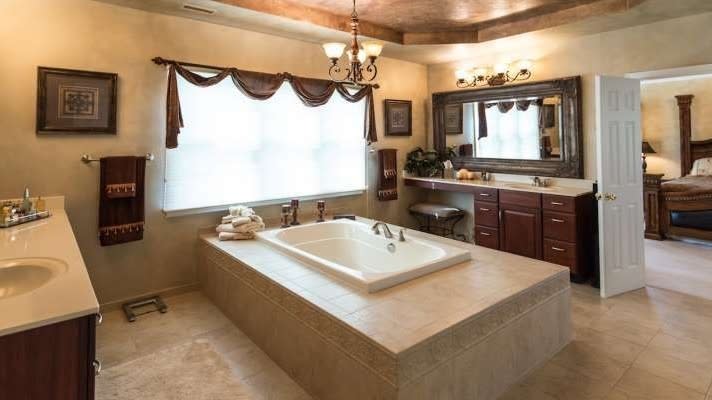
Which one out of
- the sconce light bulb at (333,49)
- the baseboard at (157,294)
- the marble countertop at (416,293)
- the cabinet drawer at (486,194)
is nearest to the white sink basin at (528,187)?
the cabinet drawer at (486,194)

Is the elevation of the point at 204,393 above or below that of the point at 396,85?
below

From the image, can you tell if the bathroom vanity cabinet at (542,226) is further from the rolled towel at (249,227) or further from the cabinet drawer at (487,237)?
the rolled towel at (249,227)

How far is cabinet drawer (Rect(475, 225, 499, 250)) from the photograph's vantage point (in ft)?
14.4

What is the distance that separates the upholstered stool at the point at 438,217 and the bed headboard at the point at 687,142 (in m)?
4.44

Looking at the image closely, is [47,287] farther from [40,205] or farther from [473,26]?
[473,26]

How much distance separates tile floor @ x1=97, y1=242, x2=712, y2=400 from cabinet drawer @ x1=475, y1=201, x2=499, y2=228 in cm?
116

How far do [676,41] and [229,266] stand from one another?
14.1 ft

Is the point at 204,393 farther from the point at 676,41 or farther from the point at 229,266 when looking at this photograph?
the point at 676,41

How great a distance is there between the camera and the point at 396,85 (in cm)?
514

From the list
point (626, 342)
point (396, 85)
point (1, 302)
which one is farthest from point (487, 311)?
point (396, 85)

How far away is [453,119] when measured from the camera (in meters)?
5.29

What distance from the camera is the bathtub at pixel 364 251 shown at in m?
2.43

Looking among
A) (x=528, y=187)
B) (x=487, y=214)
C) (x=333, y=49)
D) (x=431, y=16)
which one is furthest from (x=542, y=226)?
(x=333, y=49)

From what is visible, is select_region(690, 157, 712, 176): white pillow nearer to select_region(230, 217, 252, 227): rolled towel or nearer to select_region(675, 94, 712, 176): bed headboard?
select_region(675, 94, 712, 176): bed headboard
